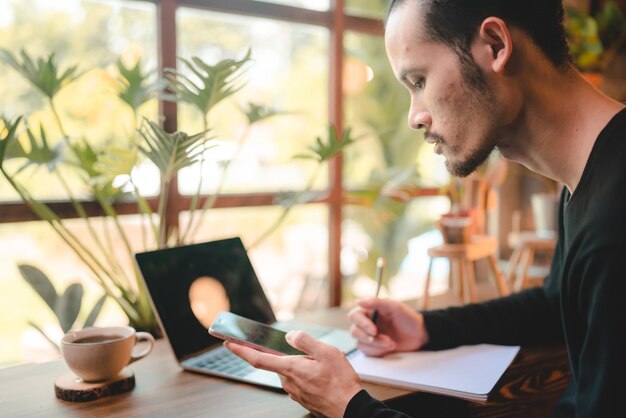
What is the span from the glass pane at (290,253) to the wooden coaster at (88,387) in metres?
0.97

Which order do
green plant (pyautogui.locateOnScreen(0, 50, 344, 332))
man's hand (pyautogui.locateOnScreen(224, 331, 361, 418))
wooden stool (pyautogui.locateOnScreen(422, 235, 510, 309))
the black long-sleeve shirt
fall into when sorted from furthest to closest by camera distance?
1. wooden stool (pyautogui.locateOnScreen(422, 235, 510, 309))
2. green plant (pyautogui.locateOnScreen(0, 50, 344, 332))
3. man's hand (pyautogui.locateOnScreen(224, 331, 361, 418))
4. the black long-sleeve shirt

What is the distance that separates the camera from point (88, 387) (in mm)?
1011

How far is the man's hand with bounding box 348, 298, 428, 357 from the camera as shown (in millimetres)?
1191

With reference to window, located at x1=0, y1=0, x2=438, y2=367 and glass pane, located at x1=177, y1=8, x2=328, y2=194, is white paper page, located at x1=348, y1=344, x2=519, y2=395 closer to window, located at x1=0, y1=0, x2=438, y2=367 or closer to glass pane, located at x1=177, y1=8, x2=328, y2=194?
window, located at x1=0, y1=0, x2=438, y2=367

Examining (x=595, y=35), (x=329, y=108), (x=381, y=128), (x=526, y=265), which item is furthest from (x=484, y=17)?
(x=595, y=35)

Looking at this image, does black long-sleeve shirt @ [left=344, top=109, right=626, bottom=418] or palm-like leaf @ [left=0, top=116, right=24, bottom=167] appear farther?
palm-like leaf @ [left=0, top=116, right=24, bottom=167]

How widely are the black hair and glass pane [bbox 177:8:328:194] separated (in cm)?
92

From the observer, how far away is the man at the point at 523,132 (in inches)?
30.8

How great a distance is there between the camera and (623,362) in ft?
2.45

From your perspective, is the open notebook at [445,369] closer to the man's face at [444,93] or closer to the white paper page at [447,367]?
the white paper page at [447,367]

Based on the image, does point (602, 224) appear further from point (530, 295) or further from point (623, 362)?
point (530, 295)

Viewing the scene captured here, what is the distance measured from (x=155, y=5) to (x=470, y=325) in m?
1.19

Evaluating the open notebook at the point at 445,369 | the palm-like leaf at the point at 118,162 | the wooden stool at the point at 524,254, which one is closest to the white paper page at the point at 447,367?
the open notebook at the point at 445,369

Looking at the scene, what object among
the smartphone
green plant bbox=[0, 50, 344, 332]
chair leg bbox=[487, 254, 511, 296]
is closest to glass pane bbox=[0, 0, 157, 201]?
green plant bbox=[0, 50, 344, 332]
